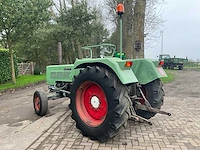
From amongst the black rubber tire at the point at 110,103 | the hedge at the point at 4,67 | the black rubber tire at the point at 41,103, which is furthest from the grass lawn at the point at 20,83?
the black rubber tire at the point at 110,103

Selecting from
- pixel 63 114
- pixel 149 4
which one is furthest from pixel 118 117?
pixel 149 4

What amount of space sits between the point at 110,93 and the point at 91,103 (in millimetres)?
682

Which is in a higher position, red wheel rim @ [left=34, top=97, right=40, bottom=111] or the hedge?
the hedge

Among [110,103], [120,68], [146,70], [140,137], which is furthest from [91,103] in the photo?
[146,70]

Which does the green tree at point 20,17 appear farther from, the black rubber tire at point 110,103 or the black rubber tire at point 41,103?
the black rubber tire at point 110,103

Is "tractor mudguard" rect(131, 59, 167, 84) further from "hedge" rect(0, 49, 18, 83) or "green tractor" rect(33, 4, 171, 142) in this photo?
"hedge" rect(0, 49, 18, 83)

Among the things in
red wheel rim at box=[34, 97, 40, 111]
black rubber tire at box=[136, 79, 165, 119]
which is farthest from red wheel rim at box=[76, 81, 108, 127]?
red wheel rim at box=[34, 97, 40, 111]

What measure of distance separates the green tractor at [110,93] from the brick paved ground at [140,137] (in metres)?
0.20

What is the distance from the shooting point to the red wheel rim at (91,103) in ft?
11.2

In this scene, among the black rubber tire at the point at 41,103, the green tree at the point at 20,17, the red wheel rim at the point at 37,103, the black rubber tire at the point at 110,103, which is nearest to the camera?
the black rubber tire at the point at 110,103

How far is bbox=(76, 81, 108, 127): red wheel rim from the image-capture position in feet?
11.2

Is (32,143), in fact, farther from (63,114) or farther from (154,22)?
(154,22)

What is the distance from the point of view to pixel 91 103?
3.56m

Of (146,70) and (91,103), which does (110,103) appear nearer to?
(91,103)
